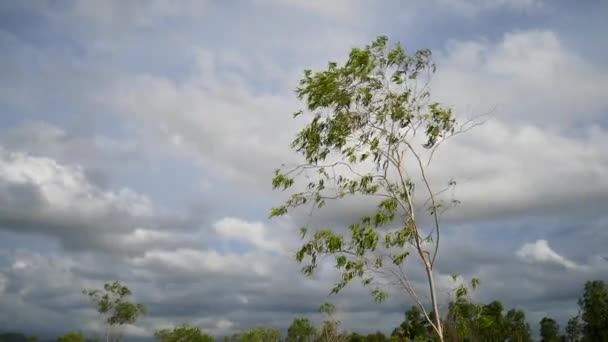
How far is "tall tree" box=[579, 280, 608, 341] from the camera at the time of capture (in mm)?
65938

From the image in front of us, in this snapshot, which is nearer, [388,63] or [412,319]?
[388,63]

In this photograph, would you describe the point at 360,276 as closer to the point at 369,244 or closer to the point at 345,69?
the point at 369,244

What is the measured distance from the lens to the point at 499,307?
70812 mm

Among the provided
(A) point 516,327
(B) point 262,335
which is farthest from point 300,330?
(A) point 516,327

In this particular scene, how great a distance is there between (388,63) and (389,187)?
352cm

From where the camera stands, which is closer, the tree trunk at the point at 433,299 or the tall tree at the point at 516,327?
the tree trunk at the point at 433,299

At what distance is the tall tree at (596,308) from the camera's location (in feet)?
216

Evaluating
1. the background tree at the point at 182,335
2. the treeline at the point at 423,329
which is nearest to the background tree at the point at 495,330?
the treeline at the point at 423,329

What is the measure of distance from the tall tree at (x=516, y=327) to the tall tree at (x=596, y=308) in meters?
11.2

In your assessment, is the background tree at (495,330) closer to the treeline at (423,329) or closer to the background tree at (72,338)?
the treeline at (423,329)

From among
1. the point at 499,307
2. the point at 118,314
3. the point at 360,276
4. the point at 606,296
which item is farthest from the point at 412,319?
the point at 360,276

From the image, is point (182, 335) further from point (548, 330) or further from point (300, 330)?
point (548, 330)

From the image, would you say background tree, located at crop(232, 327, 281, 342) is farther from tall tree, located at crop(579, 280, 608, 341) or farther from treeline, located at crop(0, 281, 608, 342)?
tall tree, located at crop(579, 280, 608, 341)

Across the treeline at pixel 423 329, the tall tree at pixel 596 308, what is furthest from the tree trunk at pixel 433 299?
the tall tree at pixel 596 308
